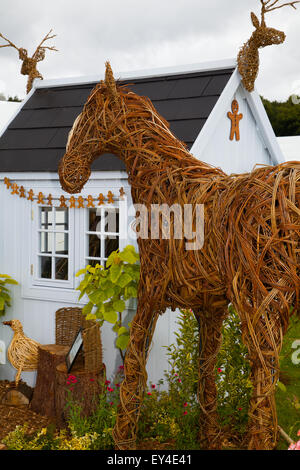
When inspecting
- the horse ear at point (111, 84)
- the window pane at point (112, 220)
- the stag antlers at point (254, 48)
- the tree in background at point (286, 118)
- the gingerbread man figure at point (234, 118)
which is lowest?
the window pane at point (112, 220)

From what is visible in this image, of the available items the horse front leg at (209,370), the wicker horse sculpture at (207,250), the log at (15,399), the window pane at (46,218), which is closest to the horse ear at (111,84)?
the wicker horse sculpture at (207,250)

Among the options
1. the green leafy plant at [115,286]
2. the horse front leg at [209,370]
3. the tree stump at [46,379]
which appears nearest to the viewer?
the horse front leg at [209,370]

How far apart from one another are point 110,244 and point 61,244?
2.84 feet

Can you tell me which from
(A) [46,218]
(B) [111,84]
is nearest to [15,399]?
(A) [46,218]

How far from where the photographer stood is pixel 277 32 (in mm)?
5051

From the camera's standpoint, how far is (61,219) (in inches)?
257

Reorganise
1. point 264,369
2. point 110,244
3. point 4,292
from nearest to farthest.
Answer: point 264,369
point 110,244
point 4,292

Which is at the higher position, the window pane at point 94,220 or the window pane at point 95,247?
the window pane at point 94,220

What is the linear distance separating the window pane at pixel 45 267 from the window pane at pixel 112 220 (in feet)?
3.64

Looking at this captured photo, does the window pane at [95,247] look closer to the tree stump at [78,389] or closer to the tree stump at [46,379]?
the tree stump at [46,379]

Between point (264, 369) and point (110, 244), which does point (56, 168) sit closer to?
point (110, 244)

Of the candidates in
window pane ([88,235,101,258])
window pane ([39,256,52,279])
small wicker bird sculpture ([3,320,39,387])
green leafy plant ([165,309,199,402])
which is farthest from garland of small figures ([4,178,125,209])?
green leafy plant ([165,309,199,402])

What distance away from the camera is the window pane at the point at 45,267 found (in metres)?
6.39

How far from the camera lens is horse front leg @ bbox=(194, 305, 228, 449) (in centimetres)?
396
